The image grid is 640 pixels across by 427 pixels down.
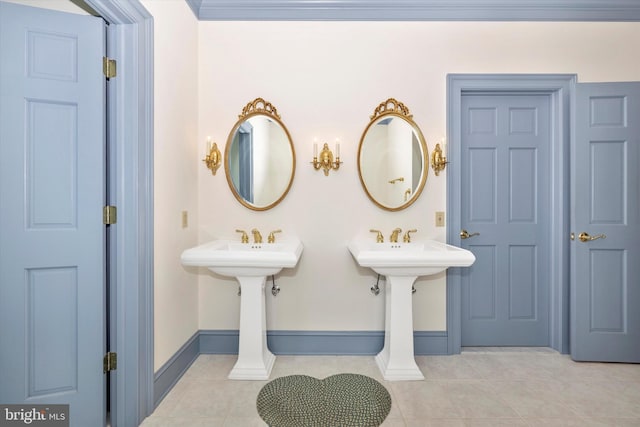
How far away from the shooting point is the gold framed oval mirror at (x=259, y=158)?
8.49ft

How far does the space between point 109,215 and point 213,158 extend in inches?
39.1

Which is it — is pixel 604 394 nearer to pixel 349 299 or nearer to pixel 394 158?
pixel 349 299

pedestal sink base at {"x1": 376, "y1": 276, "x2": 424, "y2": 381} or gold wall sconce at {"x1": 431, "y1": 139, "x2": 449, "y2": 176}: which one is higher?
gold wall sconce at {"x1": 431, "y1": 139, "x2": 449, "y2": 176}

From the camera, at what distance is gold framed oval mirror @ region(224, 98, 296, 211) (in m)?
2.59

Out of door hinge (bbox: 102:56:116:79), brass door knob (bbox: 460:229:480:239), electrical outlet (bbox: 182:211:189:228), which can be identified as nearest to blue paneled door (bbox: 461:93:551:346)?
brass door knob (bbox: 460:229:480:239)

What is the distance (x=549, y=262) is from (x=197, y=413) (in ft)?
9.12

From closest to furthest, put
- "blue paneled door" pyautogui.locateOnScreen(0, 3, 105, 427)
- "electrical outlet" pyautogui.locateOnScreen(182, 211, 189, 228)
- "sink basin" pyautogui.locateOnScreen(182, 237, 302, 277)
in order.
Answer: "blue paneled door" pyautogui.locateOnScreen(0, 3, 105, 427)
"sink basin" pyautogui.locateOnScreen(182, 237, 302, 277)
"electrical outlet" pyautogui.locateOnScreen(182, 211, 189, 228)

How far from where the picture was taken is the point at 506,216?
2701 mm

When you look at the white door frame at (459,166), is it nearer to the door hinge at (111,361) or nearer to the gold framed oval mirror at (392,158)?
the gold framed oval mirror at (392,158)

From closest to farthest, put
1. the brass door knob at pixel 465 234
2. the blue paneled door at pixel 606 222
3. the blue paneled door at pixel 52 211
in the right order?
the blue paneled door at pixel 52 211
the blue paneled door at pixel 606 222
the brass door knob at pixel 465 234

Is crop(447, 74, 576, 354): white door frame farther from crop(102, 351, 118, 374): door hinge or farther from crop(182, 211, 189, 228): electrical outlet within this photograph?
crop(102, 351, 118, 374): door hinge

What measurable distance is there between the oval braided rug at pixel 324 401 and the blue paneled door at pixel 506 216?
114 centimetres

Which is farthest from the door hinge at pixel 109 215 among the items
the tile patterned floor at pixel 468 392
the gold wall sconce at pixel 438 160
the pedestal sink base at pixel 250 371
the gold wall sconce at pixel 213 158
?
the gold wall sconce at pixel 438 160

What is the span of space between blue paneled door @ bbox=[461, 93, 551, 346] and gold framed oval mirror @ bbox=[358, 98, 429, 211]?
41cm
